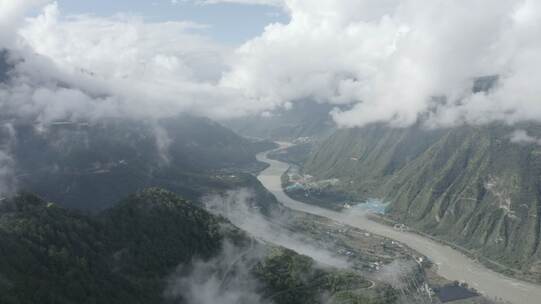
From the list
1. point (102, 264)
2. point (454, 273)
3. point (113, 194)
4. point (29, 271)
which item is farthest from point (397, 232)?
point (29, 271)

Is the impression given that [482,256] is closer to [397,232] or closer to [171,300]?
[397,232]

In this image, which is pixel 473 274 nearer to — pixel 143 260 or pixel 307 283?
pixel 307 283

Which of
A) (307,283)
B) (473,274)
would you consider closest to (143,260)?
(307,283)

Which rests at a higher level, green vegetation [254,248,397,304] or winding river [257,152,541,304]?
green vegetation [254,248,397,304]

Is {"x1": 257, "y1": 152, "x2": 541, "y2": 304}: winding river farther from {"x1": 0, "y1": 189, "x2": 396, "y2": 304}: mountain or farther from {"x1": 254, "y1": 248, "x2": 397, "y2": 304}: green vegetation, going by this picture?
{"x1": 254, "y1": 248, "x2": 397, "y2": 304}: green vegetation

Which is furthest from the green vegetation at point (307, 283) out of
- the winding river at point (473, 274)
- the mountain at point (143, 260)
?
the winding river at point (473, 274)

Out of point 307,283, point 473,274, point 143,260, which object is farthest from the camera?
point 473,274

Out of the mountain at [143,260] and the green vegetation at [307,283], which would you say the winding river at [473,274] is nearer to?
the mountain at [143,260]

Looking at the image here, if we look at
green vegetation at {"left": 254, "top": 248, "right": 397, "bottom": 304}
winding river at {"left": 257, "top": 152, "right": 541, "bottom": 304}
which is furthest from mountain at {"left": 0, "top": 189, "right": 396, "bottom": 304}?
winding river at {"left": 257, "top": 152, "right": 541, "bottom": 304}
